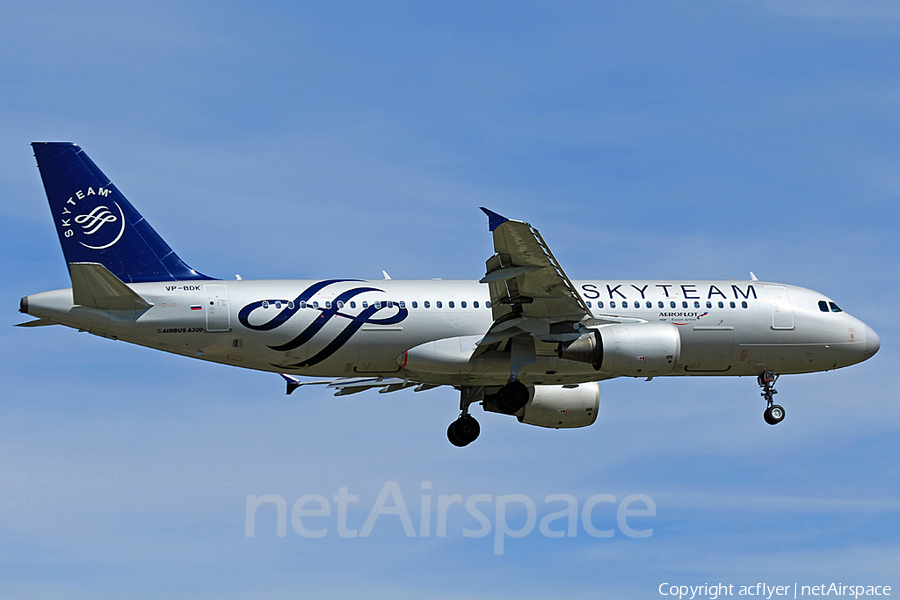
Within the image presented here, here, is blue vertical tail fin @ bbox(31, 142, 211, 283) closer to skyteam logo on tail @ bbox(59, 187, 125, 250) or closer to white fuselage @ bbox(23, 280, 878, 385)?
skyteam logo on tail @ bbox(59, 187, 125, 250)

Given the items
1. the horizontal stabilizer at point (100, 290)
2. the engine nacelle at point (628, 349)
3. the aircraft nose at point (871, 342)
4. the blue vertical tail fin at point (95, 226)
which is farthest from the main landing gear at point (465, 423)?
the aircraft nose at point (871, 342)

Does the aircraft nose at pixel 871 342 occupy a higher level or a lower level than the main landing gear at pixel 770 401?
higher

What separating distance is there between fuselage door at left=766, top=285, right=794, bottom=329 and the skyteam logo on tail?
781 inches

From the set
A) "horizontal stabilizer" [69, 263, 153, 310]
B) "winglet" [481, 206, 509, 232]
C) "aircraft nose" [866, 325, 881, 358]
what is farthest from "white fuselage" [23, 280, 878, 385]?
"winglet" [481, 206, 509, 232]

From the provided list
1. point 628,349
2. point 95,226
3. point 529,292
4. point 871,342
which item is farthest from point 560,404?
point 95,226

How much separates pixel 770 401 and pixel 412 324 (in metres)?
11.9

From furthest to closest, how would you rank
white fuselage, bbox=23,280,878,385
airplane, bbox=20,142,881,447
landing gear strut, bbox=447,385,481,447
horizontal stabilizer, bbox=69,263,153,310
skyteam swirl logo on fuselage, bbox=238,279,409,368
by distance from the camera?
landing gear strut, bbox=447,385,481,447 < skyteam swirl logo on fuselage, bbox=238,279,409,368 < white fuselage, bbox=23,280,878,385 < airplane, bbox=20,142,881,447 < horizontal stabilizer, bbox=69,263,153,310

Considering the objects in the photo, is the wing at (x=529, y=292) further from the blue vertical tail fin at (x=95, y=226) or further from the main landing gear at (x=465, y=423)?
the blue vertical tail fin at (x=95, y=226)

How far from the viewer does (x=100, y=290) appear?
92.7ft

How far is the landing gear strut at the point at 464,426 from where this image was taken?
113ft

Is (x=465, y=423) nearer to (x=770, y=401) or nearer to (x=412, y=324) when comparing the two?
(x=412, y=324)

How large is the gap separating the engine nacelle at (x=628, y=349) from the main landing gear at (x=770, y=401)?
5599mm

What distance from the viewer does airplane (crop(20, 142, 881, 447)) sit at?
94.5 feet

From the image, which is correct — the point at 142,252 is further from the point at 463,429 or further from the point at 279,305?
the point at 463,429
